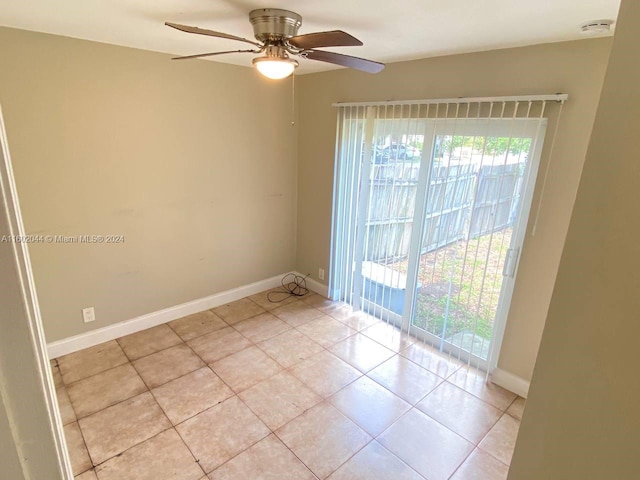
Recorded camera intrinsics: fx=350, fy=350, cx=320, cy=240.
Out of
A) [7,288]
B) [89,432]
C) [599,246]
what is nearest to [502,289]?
[599,246]

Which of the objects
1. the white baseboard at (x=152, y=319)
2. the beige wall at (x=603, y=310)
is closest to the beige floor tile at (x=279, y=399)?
the white baseboard at (x=152, y=319)

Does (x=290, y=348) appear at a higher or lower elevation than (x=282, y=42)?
lower

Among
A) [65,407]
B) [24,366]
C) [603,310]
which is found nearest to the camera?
[24,366]

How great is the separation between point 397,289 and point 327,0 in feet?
7.75

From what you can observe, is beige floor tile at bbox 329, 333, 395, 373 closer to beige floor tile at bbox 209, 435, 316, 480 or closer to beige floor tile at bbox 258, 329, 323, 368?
beige floor tile at bbox 258, 329, 323, 368

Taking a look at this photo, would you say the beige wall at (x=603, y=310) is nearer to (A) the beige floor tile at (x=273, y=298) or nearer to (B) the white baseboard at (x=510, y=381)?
(B) the white baseboard at (x=510, y=381)

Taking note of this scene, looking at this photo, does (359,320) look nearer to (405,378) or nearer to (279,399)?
(405,378)

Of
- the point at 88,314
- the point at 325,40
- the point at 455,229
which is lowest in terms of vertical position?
the point at 88,314

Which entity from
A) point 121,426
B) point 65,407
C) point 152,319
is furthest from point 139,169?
point 121,426

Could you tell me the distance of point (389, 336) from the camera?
3.23m

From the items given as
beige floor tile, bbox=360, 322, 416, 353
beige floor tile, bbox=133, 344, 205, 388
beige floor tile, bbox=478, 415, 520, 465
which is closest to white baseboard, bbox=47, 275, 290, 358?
beige floor tile, bbox=133, 344, 205, 388

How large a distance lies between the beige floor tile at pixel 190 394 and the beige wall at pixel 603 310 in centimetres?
219

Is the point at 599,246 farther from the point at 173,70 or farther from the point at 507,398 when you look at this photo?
the point at 173,70

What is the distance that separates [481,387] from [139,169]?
3.18 meters
